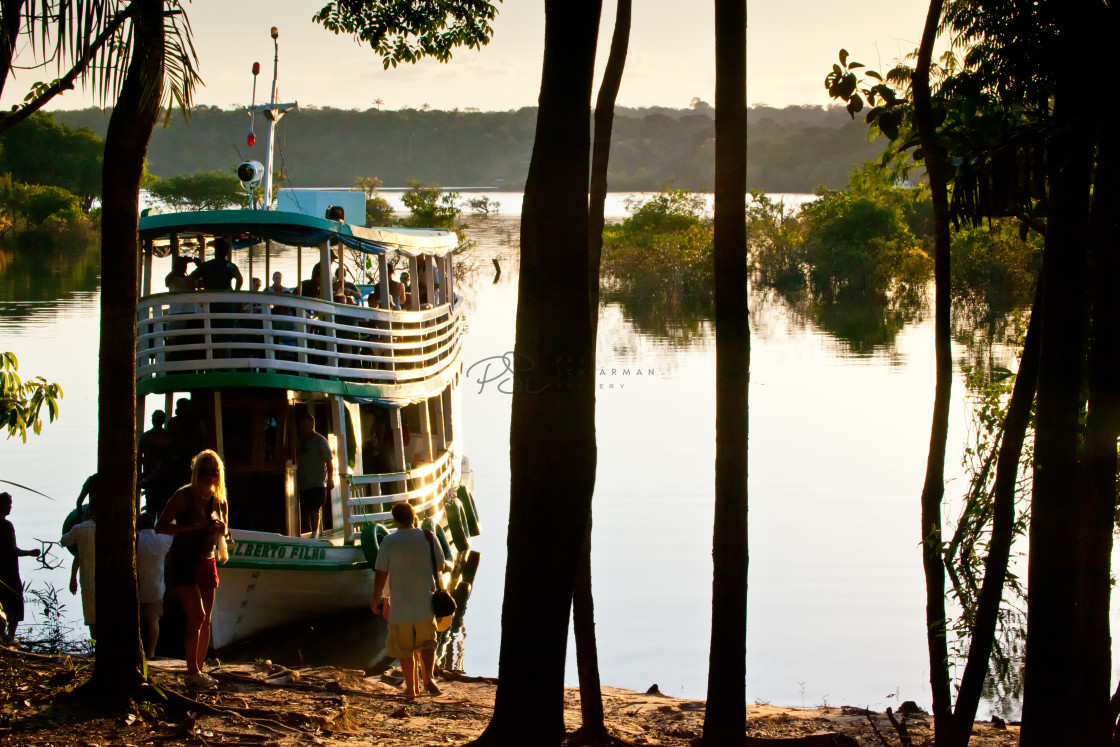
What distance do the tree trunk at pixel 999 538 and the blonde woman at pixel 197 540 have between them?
5024mm

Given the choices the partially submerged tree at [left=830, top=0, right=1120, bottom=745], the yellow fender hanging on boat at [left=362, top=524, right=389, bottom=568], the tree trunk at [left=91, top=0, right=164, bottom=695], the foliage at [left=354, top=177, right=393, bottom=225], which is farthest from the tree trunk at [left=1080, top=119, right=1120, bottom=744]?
the foliage at [left=354, top=177, right=393, bottom=225]

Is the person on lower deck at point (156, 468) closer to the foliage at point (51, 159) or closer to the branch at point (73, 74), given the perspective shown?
the branch at point (73, 74)

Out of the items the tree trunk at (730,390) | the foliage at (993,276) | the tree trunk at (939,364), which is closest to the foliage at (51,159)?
the foliage at (993,276)

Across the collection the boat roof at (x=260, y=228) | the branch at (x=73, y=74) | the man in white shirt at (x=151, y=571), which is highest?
the branch at (x=73, y=74)

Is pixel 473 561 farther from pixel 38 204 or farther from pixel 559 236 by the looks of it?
pixel 38 204

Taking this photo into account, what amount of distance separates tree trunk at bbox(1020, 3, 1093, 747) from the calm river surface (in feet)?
9.16

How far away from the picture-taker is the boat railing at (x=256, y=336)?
13.0 meters

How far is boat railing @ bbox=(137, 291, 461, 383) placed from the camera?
1303 cm

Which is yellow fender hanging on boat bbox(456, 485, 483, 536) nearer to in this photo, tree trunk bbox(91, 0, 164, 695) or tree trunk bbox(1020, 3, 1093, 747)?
tree trunk bbox(91, 0, 164, 695)

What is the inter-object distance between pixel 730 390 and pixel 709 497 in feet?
47.5

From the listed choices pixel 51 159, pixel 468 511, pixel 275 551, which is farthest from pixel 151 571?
pixel 51 159

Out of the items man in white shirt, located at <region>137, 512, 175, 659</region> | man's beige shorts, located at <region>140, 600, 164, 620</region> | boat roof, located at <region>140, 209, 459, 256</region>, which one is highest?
boat roof, located at <region>140, 209, 459, 256</region>

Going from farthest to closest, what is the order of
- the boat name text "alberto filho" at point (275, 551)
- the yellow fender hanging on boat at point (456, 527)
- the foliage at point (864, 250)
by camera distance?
the foliage at point (864, 250), the yellow fender hanging on boat at point (456, 527), the boat name text "alberto filho" at point (275, 551)

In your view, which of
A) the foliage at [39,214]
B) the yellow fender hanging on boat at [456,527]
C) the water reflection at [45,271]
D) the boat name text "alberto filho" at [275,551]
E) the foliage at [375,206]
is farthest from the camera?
the foliage at [39,214]
